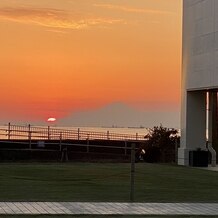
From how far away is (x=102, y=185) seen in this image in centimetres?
1812

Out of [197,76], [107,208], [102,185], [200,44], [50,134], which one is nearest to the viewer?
[107,208]

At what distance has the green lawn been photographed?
15.2 m

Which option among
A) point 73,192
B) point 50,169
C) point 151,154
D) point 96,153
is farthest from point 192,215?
point 96,153

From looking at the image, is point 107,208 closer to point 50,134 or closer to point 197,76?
point 197,76

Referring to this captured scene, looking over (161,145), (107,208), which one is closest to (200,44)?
(161,145)

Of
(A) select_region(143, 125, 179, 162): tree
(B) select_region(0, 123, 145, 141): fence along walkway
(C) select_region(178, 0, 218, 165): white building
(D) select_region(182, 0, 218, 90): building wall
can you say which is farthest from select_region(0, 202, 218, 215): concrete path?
(B) select_region(0, 123, 145, 141): fence along walkway

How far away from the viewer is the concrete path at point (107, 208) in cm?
1241

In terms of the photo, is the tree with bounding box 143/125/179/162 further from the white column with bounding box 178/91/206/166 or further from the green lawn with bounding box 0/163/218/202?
the green lawn with bounding box 0/163/218/202

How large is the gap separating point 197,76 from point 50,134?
14016mm

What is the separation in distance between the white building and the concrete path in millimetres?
14809

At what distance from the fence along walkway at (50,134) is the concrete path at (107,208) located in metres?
23.8

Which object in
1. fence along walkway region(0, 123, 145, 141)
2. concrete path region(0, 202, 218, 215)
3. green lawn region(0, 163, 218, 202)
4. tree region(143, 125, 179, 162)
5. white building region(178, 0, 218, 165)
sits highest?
white building region(178, 0, 218, 165)

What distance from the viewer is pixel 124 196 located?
15.5 meters

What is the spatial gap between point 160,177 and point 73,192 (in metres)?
6.05
